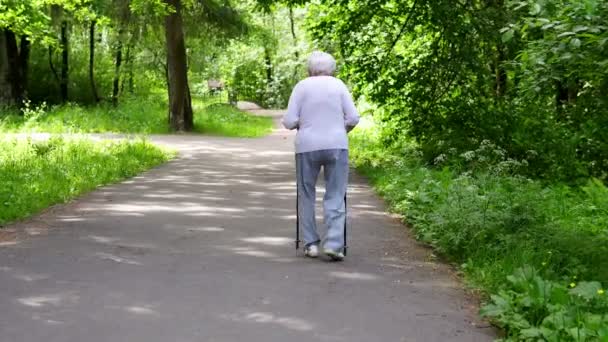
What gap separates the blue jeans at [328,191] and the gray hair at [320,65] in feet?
2.59

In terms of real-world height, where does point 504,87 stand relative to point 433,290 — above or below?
above

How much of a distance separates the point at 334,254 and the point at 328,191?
2.02 ft

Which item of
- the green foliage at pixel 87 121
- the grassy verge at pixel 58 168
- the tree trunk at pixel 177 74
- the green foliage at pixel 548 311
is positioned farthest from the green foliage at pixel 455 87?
the green foliage at pixel 87 121

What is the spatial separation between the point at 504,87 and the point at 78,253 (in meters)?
13.1

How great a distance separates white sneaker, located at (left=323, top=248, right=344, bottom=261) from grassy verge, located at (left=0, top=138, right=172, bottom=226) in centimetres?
419

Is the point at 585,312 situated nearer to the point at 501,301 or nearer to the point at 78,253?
the point at 501,301

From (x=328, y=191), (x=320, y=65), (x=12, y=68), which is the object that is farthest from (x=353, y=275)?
(x=12, y=68)

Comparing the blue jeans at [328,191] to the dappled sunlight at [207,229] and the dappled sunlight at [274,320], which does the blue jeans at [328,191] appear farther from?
the dappled sunlight at [274,320]

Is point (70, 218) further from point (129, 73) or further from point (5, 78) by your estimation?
point (129, 73)

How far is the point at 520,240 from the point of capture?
720 cm

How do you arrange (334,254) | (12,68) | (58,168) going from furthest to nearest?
(12,68), (58,168), (334,254)

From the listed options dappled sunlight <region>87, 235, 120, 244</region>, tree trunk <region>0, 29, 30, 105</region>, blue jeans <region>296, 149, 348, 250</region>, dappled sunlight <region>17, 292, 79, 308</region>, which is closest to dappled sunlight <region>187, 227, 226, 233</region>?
dappled sunlight <region>87, 235, 120, 244</region>

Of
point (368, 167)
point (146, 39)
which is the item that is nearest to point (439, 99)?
point (368, 167)

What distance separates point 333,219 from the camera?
285 inches
